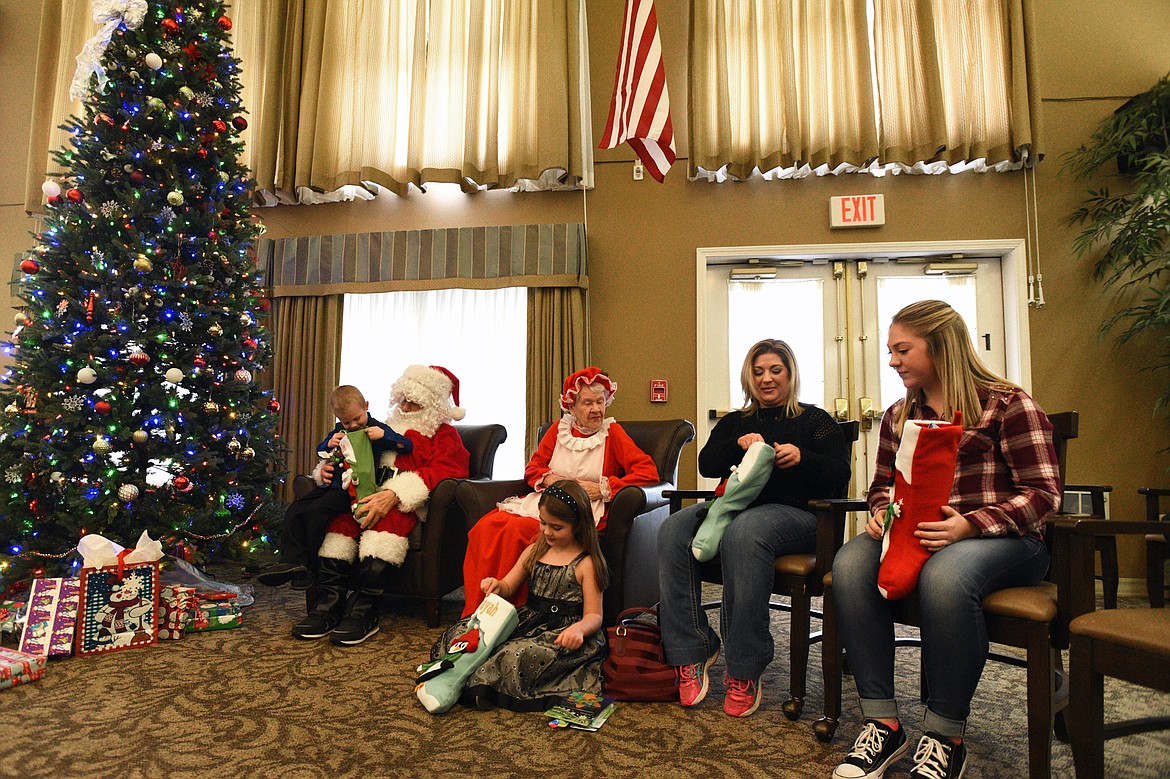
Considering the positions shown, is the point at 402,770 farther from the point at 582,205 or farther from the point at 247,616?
the point at 582,205

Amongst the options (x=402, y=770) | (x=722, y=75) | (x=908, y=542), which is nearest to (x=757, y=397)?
(x=908, y=542)

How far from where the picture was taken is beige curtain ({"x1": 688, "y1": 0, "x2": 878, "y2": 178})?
4.62 metres

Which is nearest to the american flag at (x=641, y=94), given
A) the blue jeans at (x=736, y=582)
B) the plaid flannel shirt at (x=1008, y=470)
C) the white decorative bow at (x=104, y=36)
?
the blue jeans at (x=736, y=582)

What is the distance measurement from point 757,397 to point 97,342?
10.0 ft

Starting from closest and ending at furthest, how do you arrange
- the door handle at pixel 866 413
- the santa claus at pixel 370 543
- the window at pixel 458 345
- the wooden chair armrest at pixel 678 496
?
1. the wooden chair armrest at pixel 678 496
2. the santa claus at pixel 370 543
3. the door handle at pixel 866 413
4. the window at pixel 458 345

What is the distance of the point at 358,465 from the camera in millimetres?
3295

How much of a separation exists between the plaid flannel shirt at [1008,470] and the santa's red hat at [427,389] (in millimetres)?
2346

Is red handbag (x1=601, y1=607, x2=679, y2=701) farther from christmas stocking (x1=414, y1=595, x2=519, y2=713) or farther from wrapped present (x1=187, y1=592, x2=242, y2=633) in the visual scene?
wrapped present (x1=187, y1=592, x2=242, y2=633)

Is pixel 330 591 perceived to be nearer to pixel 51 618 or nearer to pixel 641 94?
pixel 51 618

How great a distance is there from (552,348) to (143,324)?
2.31 m

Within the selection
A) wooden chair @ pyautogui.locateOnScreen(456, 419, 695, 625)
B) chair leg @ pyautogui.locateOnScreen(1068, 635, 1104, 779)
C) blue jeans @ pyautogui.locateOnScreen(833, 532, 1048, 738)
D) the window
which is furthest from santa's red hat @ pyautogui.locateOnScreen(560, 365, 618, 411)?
chair leg @ pyautogui.locateOnScreen(1068, 635, 1104, 779)

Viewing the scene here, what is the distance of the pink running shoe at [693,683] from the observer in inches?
91.1

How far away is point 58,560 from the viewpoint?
334 cm

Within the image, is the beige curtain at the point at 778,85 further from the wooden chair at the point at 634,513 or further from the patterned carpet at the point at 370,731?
the patterned carpet at the point at 370,731
